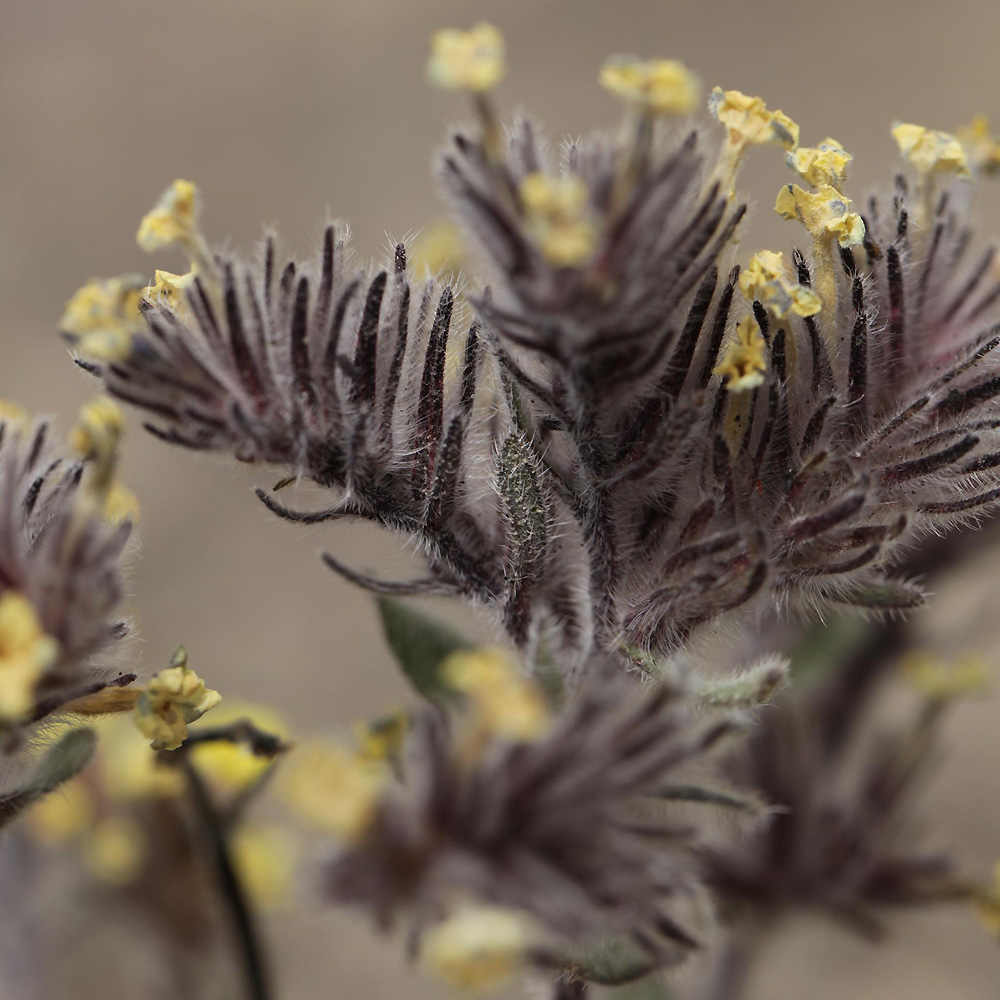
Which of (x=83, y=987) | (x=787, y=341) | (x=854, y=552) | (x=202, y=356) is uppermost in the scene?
(x=787, y=341)

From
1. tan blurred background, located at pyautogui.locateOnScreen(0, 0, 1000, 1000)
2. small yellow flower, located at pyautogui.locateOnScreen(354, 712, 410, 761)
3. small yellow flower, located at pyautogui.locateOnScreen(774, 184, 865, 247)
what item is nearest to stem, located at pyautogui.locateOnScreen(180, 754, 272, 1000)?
small yellow flower, located at pyautogui.locateOnScreen(354, 712, 410, 761)

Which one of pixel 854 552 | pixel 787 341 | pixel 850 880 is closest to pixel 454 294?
pixel 787 341

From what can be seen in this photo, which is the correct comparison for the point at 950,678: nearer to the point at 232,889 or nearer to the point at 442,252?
the point at 442,252

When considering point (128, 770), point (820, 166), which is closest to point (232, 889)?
point (128, 770)

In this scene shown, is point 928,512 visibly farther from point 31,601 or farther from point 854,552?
point 31,601

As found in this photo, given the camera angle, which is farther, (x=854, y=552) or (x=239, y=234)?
(x=239, y=234)

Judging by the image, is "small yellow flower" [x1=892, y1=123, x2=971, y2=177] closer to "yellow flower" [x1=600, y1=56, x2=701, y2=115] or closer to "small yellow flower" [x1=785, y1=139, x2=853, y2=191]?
"small yellow flower" [x1=785, y1=139, x2=853, y2=191]
